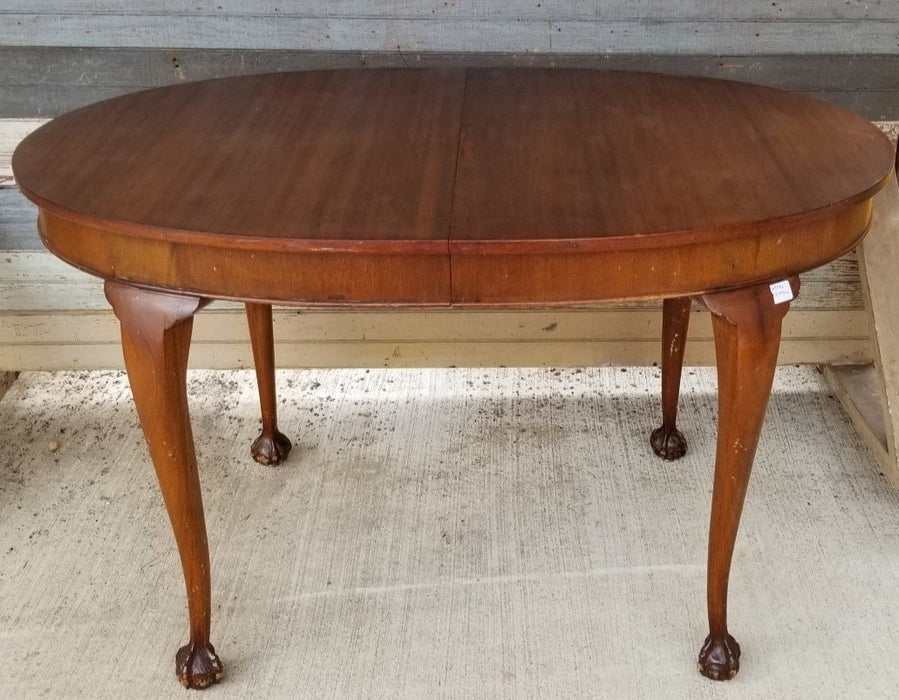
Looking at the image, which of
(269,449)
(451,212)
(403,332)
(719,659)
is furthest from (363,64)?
(719,659)

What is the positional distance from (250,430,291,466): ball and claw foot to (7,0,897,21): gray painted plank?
890 millimetres

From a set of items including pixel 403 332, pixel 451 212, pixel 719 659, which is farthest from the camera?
pixel 403 332

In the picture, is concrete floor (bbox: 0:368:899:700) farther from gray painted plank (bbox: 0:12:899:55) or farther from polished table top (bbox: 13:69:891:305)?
gray painted plank (bbox: 0:12:899:55)

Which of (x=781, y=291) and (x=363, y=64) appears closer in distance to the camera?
(x=781, y=291)

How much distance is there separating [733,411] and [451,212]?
51 cm

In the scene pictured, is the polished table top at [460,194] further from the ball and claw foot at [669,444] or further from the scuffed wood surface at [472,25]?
the ball and claw foot at [669,444]

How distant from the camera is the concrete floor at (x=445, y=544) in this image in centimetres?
169

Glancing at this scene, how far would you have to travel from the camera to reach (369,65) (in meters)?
2.17

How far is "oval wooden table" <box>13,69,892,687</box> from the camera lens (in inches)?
50.2

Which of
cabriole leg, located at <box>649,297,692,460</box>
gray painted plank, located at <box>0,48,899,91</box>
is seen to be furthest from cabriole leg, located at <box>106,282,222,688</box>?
cabriole leg, located at <box>649,297,692,460</box>

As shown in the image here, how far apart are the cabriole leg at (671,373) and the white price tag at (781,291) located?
67 centimetres

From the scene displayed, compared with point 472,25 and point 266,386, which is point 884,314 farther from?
point 266,386

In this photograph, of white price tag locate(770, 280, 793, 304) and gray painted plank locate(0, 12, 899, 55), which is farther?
gray painted plank locate(0, 12, 899, 55)

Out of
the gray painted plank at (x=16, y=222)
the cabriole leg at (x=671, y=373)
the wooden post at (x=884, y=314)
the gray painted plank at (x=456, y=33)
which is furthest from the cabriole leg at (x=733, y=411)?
the gray painted plank at (x=16, y=222)
